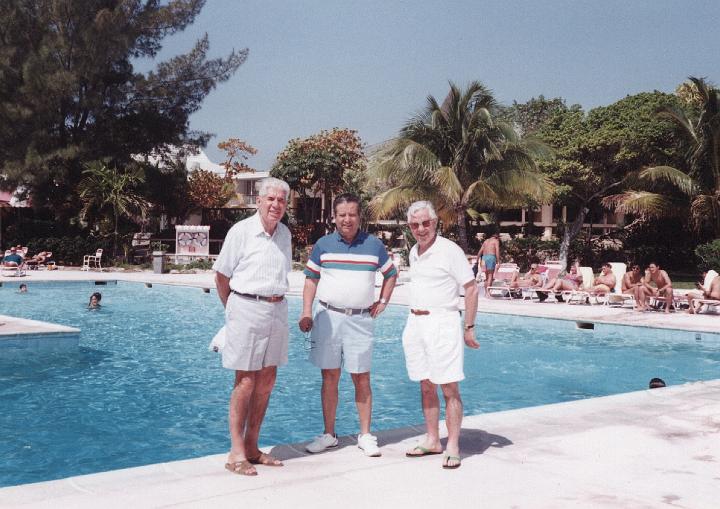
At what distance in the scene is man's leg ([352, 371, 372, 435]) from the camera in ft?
15.1

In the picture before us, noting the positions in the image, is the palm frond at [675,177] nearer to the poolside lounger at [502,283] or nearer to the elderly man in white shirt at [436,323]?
the poolside lounger at [502,283]

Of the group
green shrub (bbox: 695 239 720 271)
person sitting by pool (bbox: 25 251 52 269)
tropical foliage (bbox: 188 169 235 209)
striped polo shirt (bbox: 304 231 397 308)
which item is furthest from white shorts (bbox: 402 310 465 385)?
tropical foliage (bbox: 188 169 235 209)

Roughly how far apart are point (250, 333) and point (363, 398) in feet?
3.11

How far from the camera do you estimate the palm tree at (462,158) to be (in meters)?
22.2

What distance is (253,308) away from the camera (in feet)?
13.7

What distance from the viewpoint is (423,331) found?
4.42m

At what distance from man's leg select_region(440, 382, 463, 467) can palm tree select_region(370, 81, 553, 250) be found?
17.7 metres

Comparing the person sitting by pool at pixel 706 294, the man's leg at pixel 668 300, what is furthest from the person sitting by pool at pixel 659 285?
the person sitting by pool at pixel 706 294

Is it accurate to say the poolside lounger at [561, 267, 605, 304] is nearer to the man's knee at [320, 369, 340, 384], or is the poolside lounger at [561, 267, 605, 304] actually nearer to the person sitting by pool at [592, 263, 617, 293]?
the person sitting by pool at [592, 263, 617, 293]

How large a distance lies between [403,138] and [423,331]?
19.4 m

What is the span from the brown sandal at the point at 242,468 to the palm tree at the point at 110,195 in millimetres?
24308

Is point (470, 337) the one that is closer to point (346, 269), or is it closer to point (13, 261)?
point (346, 269)

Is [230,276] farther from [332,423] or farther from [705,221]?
[705,221]

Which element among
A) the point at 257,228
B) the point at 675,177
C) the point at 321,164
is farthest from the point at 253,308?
the point at 321,164
